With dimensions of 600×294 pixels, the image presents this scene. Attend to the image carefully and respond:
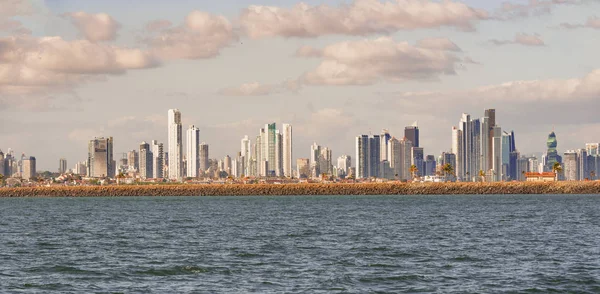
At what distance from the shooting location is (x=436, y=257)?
49594mm

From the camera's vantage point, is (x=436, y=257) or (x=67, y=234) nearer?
(x=436, y=257)

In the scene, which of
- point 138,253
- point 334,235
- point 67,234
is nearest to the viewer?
point 138,253

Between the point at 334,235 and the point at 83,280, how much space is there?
2947 centimetres

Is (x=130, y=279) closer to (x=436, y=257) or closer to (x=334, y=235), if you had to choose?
(x=436, y=257)

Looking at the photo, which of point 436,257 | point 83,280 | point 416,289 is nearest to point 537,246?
Result: point 436,257

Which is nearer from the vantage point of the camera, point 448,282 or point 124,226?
point 448,282

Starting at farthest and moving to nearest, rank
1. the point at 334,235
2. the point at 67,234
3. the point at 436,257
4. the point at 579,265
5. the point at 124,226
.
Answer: the point at 124,226
the point at 67,234
the point at 334,235
the point at 436,257
the point at 579,265

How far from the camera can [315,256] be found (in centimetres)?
5038

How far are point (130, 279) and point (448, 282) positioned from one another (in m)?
15.9

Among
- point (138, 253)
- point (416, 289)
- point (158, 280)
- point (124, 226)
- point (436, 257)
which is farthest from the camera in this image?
point (124, 226)

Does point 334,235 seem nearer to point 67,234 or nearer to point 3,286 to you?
point 67,234

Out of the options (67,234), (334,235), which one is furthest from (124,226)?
(334,235)

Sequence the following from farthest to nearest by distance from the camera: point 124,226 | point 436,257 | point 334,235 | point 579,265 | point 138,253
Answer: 1. point 124,226
2. point 334,235
3. point 138,253
4. point 436,257
5. point 579,265

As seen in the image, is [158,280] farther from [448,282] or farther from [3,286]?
[448,282]
